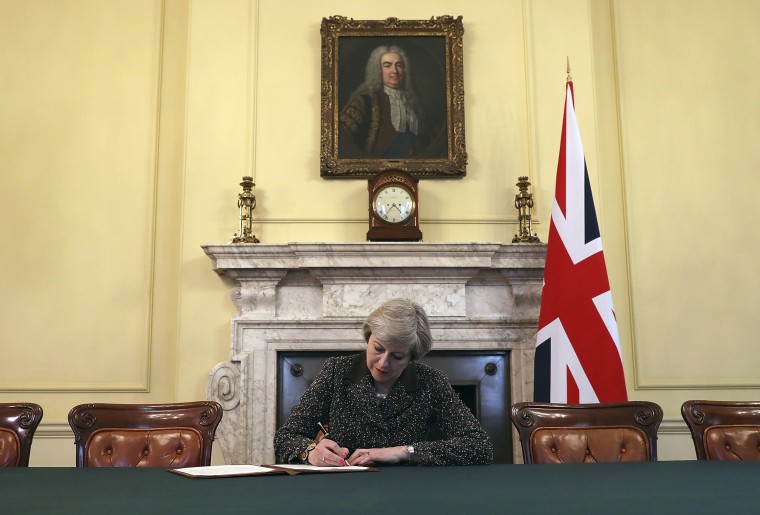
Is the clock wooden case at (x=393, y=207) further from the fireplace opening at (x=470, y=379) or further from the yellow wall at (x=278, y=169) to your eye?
the fireplace opening at (x=470, y=379)

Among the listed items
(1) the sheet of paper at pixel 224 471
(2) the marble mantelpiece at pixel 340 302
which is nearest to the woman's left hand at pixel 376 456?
(1) the sheet of paper at pixel 224 471

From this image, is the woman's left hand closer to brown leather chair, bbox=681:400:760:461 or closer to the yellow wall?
brown leather chair, bbox=681:400:760:461

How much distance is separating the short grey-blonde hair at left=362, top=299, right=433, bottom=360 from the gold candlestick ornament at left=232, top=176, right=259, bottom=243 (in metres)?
1.74

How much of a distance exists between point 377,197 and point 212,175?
1.02 m

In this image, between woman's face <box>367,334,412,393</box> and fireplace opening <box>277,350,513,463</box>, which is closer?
woman's face <box>367,334,412,393</box>

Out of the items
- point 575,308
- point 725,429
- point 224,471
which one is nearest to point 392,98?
point 575,308

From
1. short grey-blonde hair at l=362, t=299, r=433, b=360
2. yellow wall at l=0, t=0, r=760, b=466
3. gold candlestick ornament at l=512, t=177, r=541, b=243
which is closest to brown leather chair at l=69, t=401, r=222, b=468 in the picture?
short grey-blonde hair at l=362, t=299, r=433, b=360

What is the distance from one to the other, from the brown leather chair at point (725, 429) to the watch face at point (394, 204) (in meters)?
2.10

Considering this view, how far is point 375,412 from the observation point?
2.85 metres

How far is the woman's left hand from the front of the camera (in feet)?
7.90

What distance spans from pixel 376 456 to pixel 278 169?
102 inches

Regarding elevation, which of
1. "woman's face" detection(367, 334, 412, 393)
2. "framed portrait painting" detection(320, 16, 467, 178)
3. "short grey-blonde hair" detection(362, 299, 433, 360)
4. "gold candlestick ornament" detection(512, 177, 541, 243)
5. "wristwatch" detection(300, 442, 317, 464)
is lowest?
"wristwatch" detection(300, 442, 317, 464)

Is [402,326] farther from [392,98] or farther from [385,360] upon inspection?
[392,98]

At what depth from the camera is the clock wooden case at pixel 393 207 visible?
4418 millimetres
